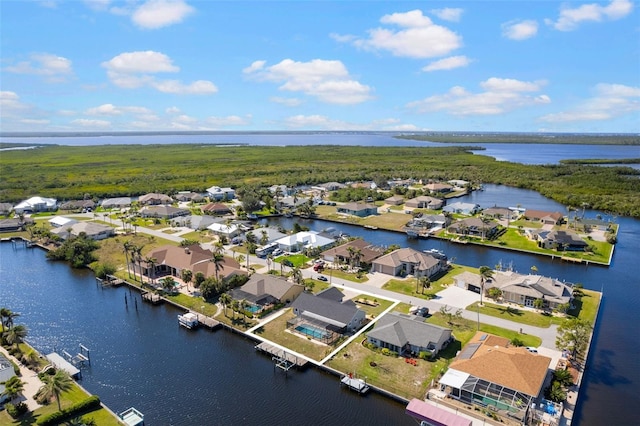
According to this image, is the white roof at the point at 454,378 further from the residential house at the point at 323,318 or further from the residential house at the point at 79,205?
the residential house at the point at 79,205

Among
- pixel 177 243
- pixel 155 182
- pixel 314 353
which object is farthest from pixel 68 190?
pixel 314 353

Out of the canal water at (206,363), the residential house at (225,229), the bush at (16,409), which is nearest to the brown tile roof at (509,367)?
the canal water at (206,363)

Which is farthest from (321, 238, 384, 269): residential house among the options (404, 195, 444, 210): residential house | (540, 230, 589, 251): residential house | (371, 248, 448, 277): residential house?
(404, 195, 444, 210): residential house

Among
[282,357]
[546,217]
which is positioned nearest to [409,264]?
[282,357]

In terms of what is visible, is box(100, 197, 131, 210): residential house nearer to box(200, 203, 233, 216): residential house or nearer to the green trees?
box(200, 203, 233, 216): residential house

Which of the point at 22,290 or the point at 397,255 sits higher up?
the point at 397,255

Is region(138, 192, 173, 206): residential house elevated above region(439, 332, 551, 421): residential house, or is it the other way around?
region(138, 192, 173, 206): residential house

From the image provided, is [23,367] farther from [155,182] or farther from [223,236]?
[155,182]
